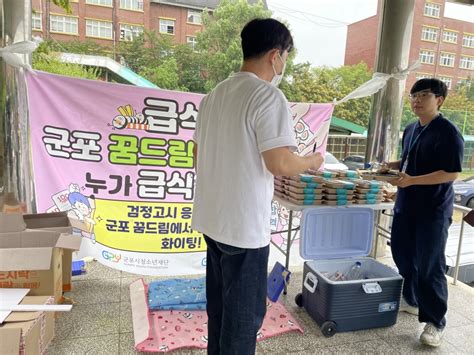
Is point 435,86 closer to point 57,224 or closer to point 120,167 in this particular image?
point 120,167

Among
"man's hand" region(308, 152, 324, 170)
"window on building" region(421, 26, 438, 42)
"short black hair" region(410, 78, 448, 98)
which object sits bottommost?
"man's hand" region(308, 152, 324, 170)

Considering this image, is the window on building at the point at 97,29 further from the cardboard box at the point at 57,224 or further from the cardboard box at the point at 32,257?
the cardboard box at the point at 32,257

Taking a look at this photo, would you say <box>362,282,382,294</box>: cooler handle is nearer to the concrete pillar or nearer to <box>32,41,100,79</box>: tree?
the concrete pillar

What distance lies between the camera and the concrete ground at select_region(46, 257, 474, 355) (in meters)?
1.75

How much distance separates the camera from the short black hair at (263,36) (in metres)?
1.09

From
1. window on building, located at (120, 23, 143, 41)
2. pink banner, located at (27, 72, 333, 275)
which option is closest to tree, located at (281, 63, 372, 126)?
window on building, located at (120, 23, 143, 41)

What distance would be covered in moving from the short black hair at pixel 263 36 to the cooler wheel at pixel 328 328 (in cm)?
149

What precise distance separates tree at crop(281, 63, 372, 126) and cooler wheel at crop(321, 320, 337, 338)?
9.59 m

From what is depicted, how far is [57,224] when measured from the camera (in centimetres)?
216

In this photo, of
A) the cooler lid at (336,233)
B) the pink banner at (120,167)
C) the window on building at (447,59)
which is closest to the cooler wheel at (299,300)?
the cooler lid at (336,233)

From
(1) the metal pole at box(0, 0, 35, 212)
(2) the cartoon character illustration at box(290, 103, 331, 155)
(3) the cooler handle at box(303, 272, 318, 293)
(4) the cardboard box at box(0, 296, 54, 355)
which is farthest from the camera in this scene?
(2) the cartoon character illustration at box(290, 103, 331, 155)

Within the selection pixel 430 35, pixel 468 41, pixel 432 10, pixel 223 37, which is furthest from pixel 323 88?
pixel 468 41

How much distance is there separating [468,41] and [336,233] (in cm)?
1794

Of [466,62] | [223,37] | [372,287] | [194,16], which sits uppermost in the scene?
[194,16]
